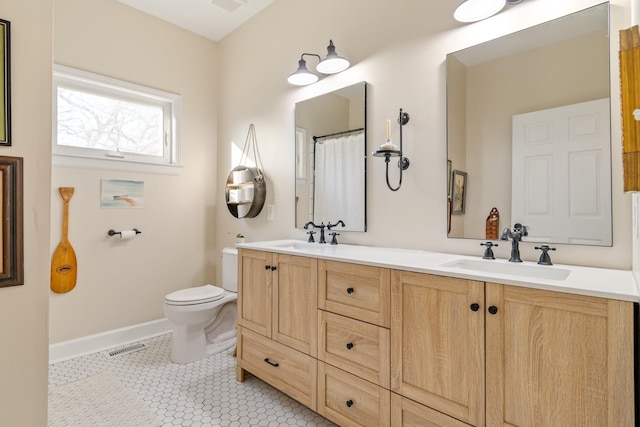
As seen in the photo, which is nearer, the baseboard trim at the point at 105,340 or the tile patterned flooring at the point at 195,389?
the tile patterned flooring at the point at 195,389

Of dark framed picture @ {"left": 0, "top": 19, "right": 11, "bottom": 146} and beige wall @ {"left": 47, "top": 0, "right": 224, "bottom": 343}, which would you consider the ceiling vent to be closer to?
beige wall @ {"left": 47, "top": 0, "right": 224, "bottom": 343}

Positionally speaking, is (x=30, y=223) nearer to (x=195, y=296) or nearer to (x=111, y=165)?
(x=195, y=296)

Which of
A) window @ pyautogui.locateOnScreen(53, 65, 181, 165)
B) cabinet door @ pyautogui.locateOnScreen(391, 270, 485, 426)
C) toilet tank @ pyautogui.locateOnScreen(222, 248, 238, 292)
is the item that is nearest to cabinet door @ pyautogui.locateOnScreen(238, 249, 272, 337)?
toilet tank @ pyautogui.locateOnScreen(222, 248, 238, 292)

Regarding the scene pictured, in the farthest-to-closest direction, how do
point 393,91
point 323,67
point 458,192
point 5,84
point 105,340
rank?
point 105,340 → point 323,67 → point 393,91 → point 458,192 → point 5,84

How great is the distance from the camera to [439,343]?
130 cm

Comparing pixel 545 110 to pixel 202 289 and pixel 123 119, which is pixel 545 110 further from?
pixel 123 119

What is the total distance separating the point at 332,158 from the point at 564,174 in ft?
4.55

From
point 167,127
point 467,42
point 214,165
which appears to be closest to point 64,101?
point 167,127

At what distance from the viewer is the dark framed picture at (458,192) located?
5.80 ft

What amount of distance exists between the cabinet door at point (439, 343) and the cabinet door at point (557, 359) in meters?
0.05

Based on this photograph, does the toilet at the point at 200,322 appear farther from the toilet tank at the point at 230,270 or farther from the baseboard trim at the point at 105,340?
the baseboard trim at the point at 105,340

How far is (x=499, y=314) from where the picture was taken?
3.79 feet

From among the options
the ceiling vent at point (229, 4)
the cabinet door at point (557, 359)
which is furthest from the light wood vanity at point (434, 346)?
the ceiling vent at point (229, 4)

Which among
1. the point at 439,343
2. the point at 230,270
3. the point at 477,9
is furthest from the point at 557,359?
the point at 230,270
